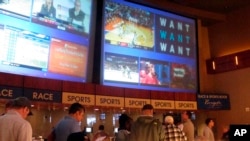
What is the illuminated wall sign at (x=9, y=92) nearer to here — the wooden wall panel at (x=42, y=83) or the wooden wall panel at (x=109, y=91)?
the wooden wall panel at (x=42, y=83)

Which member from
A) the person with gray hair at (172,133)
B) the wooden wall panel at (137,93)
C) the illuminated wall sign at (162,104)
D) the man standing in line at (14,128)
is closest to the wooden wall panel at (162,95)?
the illuminated wall sign at (162,104)

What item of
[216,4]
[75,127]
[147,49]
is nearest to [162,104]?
[147,49]

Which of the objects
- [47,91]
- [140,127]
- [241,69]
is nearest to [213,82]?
[241,69]

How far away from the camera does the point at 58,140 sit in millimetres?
3154

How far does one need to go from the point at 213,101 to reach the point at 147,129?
6133 mm

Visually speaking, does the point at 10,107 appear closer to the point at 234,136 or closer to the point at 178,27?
the point at 234,136

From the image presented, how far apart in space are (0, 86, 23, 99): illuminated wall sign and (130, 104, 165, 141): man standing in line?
3170 millimetres

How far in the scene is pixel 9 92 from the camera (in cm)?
582

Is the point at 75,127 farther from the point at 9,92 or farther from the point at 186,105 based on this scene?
the point at 186,105

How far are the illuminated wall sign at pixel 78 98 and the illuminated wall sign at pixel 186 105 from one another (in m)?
2.50

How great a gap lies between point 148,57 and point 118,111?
5.59ft

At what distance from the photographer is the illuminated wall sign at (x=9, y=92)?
5720mm

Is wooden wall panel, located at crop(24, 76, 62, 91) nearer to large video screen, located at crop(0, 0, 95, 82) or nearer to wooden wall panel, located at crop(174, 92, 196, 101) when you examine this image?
large video screen, located at crop(0, 0, 95, 82)

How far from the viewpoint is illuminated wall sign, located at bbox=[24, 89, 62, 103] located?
6.13 m
